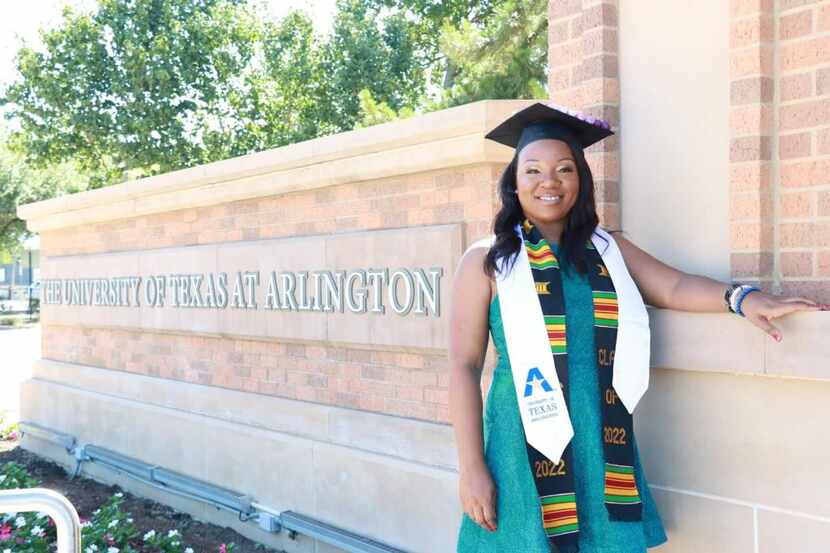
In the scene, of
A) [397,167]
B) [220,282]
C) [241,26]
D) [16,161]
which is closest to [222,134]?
[241,26]

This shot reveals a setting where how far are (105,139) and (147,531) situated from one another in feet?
51.9

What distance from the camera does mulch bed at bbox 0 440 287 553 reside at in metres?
5.85

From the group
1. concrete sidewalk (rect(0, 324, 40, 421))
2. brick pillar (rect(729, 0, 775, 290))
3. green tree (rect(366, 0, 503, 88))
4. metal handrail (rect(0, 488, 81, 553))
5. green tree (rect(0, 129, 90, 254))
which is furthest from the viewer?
green tree (rect(0, 129, 90, 254))

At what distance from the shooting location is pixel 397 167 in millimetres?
4797

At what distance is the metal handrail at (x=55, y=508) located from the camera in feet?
8.77

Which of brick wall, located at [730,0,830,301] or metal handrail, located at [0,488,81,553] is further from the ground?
brick wall, located at [730,0,830,301]

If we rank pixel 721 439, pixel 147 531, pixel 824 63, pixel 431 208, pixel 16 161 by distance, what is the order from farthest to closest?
pixel 16 161
pixel 147 531
pixel 431 208
pixel 721 439
pixel 824 63

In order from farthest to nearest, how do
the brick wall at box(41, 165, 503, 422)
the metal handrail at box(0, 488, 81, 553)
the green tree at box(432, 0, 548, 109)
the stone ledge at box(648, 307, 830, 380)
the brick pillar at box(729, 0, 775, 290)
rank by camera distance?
the green tree at box(432, 0, 548, 109) → the brick wall at box(41, 165, 503, 422) → the brick pillar at box(729, 0, 775, 290) → the stone ledge at box(648, 307, 830, 380) → the metal handrail at box(0, 488, 81, 553)

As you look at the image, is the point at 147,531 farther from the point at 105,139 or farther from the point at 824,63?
the point at 105,139

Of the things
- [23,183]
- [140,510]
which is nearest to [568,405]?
[140,510]

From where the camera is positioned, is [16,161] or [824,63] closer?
[824,63]

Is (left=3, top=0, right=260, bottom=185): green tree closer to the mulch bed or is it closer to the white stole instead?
the mulch bed

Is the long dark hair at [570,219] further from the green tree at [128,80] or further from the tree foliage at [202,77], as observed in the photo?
the green tree at [128,80]

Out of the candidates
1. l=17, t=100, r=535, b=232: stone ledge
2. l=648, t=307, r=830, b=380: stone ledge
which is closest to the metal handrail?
l=648, t=307, r=830, b=380: stone ledge
